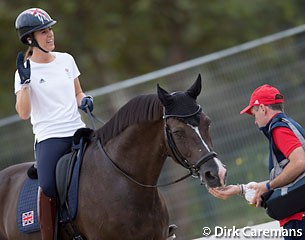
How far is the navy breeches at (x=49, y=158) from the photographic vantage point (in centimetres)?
781

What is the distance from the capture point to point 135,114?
24.9 ft

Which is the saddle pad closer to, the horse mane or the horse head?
the horse mane

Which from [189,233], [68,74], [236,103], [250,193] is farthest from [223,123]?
[250,193]

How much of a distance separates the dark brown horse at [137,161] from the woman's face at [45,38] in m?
0.86

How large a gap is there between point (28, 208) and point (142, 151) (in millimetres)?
1263

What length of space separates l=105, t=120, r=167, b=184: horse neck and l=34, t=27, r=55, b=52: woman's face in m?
1.02

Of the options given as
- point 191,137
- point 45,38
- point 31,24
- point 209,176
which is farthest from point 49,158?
point 209,176

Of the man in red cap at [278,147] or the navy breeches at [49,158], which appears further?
the navy breeches at [49,158]

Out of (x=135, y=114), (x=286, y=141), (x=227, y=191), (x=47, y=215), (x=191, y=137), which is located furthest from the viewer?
(x=47, y=215)

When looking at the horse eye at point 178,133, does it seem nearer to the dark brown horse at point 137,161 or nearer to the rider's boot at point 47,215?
the dark brown horse at point 137,161

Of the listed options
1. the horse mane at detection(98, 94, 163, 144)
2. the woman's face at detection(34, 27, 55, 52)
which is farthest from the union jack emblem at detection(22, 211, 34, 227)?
the woman's face at detection(34, 27, 55, 52)

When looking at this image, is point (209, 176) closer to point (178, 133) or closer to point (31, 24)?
point (178, 133)

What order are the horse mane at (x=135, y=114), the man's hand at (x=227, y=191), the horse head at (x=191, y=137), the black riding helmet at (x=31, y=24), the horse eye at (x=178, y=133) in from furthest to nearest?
the black riding helmet at (x=31, y=24) < the horse mane at (x=135, y=114) < the horse eye at (x=178, y=133) < the horse head at (x=191, y=137) < the man's hand at (x=227, y=191)

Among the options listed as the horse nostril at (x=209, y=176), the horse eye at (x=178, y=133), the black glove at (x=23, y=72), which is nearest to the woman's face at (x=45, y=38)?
the black glove at (x=23, y=72)
